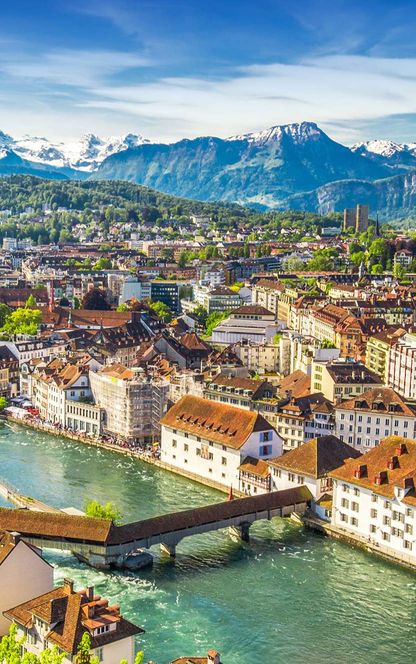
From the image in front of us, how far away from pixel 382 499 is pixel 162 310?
168ft

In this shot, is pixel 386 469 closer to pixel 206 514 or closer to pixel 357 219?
pixel 206 514

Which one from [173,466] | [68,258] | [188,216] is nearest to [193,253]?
[68,258]

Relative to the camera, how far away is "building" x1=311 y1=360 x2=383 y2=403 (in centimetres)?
4184

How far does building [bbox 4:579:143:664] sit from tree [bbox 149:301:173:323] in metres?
55.6

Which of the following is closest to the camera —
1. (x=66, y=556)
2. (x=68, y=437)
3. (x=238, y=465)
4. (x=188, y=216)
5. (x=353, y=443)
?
(x=66, y=556)

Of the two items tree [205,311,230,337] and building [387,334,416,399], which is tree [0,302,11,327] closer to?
tree [205,311,230,337]

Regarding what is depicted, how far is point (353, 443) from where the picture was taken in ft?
124

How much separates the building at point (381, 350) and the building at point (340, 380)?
250 inches

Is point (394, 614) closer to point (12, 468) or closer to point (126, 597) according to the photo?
point (126, 597)

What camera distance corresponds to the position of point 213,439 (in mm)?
35781

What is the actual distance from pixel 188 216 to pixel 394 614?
450 ft

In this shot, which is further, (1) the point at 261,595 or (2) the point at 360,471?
(2) the point at 360,471

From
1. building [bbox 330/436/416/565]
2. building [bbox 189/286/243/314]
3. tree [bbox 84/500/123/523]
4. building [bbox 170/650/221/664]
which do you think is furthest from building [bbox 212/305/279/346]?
building [bbox 170/650/221/664]

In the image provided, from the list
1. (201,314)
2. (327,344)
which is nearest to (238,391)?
(327,344)
